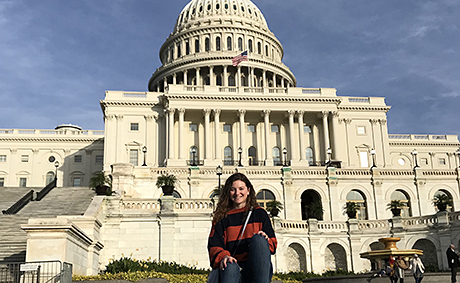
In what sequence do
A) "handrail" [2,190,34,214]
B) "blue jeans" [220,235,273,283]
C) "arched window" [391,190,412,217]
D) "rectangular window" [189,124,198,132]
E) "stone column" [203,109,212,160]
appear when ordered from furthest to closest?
"rectangular window" [189,124,198,132], "stone column" [203,109,212,160], "arched window" [391,190,412,217], "handrail" [2,190,34,214], "blue jeans" [220,235,273,283]

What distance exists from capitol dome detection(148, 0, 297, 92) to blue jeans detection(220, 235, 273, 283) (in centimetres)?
8705

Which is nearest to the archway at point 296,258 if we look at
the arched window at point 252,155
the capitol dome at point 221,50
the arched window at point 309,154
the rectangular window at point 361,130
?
the arched window at point 252,155

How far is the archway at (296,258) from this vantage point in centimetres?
3481

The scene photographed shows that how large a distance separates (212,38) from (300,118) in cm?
3650

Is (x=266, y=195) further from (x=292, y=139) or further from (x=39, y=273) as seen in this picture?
(x=39, y=273)

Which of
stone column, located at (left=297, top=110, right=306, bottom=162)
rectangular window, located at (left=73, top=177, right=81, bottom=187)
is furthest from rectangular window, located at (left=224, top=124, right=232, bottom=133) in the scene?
rectangular window, located at (left=73, top=177, right=81, bottom=187)

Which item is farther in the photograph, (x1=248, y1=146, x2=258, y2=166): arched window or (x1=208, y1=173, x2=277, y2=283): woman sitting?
(x1=248, y1=146, x2=258, y2=166): arched window

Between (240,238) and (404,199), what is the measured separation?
46.6 meters

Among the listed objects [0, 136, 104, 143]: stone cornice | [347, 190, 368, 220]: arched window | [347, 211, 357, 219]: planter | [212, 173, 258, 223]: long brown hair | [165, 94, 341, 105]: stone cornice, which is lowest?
[212, 173, 258, 223]: long brown hair

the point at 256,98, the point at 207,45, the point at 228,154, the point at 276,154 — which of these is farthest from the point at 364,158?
the point at 207,45

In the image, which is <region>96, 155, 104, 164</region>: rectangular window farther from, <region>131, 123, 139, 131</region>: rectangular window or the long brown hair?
the long brown hair

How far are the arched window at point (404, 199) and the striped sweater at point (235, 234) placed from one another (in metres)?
45.8

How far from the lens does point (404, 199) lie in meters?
49.3

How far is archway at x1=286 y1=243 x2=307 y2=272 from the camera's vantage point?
34812 mm
